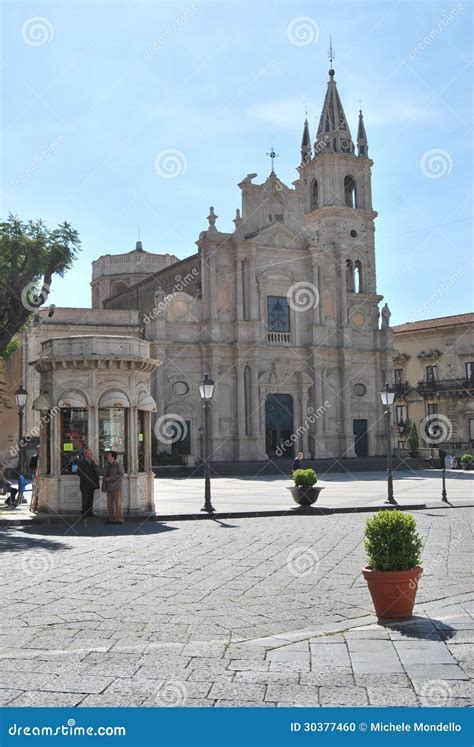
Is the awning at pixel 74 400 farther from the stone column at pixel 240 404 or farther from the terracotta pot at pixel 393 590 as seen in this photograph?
the stone column at pixel 240 404

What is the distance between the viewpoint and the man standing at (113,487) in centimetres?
1630

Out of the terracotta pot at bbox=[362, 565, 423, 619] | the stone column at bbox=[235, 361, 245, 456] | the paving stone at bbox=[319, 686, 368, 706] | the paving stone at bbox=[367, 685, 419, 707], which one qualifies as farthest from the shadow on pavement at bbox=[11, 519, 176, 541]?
the stone column at bbox=[235, 361, 245, 456]

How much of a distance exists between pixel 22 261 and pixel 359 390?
1289 inches

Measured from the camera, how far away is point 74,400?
17562 mm

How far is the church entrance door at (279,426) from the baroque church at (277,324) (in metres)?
0.07

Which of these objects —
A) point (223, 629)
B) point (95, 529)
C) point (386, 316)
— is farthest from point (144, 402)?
point (386, 316)

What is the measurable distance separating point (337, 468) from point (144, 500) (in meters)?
26.0

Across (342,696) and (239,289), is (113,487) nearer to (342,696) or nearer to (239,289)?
(342,696)

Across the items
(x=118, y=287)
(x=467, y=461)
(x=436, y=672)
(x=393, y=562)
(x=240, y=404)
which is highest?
(x=118, y=287)

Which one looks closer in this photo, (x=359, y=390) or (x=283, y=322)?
(x=283, y=322)

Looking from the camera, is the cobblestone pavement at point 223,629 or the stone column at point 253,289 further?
the stone column at point 253,289

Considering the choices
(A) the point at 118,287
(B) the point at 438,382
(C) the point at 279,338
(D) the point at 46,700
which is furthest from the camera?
(A) the point at 118,287


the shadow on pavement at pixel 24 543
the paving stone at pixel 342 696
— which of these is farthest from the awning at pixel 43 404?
the paving stone at pixel 342 696

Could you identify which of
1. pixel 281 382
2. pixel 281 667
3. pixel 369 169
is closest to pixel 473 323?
pixel 369 169
